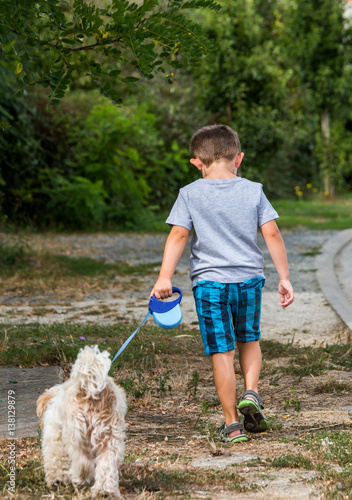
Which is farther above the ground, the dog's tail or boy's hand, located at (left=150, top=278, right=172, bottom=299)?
boy's hand, located at (left=150, top=278, right=172, bottom=299)

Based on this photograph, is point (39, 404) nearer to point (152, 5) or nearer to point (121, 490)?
point (121, 490)

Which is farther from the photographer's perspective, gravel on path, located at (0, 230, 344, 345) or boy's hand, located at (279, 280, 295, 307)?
gravel on path, located at (0, 230, 344, 345)

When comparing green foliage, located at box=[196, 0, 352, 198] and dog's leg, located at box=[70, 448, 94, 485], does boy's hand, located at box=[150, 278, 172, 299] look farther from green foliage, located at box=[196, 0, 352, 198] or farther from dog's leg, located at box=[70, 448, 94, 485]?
green foliage, located at box=[196, 0, 352, 198]

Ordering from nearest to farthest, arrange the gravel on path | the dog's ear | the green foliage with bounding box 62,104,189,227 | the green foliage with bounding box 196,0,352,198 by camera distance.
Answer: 1. the dog's ear
2. the gravel on path
3. the green foliage with bounding box 62,104,189,227
4. the green foliage with bounding box 196,0,352,198

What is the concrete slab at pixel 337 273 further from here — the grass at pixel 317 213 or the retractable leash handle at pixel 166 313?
the retractable leash handle at pixel 166 313

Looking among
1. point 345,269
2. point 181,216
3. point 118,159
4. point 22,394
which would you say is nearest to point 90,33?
point 181,216

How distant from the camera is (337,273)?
9.42 m

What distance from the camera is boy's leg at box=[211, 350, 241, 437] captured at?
3488 mm

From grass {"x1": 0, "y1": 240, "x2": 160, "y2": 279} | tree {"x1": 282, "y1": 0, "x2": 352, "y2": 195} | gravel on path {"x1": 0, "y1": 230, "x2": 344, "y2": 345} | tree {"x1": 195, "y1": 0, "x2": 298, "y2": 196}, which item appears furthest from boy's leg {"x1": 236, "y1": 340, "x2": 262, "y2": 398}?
tree {"x1": 282, "y1": 0, "x2": 352, "y2": 195}

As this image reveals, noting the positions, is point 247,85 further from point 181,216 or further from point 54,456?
point 54,456

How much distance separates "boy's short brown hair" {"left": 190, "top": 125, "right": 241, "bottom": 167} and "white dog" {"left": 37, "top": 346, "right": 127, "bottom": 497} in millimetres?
1494

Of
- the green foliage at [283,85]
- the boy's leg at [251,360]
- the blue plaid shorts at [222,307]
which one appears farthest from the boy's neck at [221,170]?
the green foliage at [283,85]

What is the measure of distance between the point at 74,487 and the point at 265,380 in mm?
2134

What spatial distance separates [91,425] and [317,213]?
49.5ft
